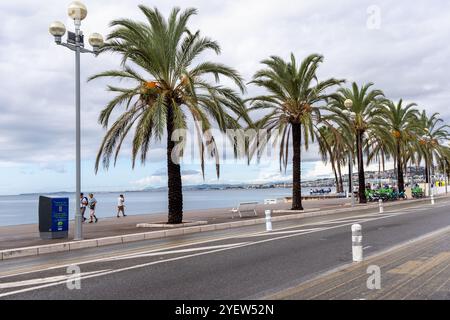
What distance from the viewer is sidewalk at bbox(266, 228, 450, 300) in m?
6.57

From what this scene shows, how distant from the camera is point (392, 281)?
749 cm

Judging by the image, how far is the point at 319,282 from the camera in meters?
7.59

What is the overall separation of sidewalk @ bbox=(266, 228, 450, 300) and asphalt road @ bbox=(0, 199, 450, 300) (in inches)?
17.3

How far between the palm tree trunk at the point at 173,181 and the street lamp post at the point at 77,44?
522cm

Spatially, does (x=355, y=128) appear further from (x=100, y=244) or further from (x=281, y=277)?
(x=281, y=277)

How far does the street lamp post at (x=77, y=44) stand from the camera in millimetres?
14773

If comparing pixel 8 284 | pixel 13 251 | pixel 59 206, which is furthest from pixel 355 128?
pixel 8 284

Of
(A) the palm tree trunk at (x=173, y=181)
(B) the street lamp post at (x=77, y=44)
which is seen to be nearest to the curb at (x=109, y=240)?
(B) the street lamp post at (x=77, y=44)

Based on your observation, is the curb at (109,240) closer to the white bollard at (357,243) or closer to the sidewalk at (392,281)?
the white bollard at (357,243)

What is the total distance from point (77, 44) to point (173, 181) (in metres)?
7.09

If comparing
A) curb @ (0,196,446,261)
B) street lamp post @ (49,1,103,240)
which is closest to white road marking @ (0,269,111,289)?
curb @ (0,196,446,261)

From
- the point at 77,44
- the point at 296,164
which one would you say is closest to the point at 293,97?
the point at 296,164

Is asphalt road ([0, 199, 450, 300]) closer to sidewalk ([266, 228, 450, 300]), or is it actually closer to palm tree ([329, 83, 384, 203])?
sidewalk ([266, 228, 450, 300])
